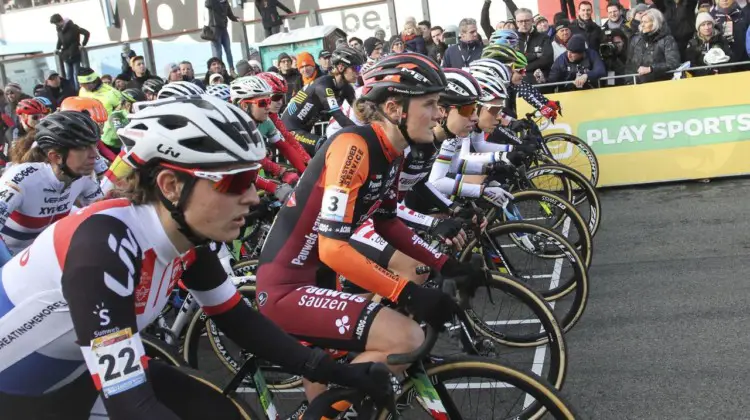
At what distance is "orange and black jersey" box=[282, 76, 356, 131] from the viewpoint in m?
9.62

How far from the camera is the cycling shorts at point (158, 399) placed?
231cm

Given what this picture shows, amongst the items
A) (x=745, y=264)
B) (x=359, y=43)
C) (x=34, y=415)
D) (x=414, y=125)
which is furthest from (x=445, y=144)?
(x=359, y=43)

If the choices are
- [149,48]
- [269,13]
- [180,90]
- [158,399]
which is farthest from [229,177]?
[149,48]

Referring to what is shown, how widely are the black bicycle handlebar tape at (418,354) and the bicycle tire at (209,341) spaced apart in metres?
1.52

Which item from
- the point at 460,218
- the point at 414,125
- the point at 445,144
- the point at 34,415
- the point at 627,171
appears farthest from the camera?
the point at 627,171

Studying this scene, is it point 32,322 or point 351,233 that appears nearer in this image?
point 32,322

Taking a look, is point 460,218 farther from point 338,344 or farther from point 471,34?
point 471,34

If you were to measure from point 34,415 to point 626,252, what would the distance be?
6.23 metres

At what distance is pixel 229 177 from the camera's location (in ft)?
7.34

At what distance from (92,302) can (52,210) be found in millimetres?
3432

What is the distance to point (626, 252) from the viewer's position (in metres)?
7.47

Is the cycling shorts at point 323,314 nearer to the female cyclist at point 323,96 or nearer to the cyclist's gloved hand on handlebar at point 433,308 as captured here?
the cyclist's gloved hand on handlebar at point 433,308

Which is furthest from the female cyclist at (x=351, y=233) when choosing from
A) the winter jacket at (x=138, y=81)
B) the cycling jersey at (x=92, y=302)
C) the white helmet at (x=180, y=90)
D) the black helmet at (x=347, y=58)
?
the winter jacket at (x=138, y=81)

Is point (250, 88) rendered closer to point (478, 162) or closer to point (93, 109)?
point (93, 109)
